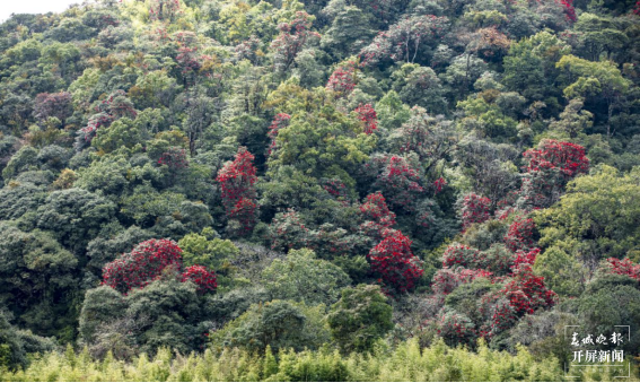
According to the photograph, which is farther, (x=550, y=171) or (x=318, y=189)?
(x=318, y=189)

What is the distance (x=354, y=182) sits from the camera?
103ft

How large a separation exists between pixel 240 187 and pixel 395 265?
7509 millimetres

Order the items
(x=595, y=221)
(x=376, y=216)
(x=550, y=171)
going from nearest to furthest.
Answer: (x=595, y=221), (x=550, y=171), (x=376, y=216)

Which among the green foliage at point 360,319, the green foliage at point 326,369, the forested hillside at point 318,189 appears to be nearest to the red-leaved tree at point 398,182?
the forested hillside at point 318,189

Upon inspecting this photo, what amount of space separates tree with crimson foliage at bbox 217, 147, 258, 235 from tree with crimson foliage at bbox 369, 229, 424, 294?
5462mm

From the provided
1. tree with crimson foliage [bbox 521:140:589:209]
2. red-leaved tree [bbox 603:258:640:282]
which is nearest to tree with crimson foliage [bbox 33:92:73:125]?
tree with crimson foliage [bbox 521:140:589:209]

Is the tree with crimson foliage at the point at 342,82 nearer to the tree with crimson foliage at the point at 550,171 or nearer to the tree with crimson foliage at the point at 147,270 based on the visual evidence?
the tree with crimson foliage at the point at 550,171

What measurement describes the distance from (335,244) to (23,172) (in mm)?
14496

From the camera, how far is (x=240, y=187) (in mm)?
29203

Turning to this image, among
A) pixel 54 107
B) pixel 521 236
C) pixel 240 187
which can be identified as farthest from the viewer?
pixel 54 107

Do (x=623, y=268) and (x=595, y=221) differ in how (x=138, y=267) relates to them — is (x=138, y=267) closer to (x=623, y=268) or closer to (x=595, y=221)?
(x=623, y=268)

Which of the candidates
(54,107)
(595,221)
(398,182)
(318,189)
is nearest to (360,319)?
(318,189)

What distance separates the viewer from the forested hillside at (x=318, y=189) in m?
19.4

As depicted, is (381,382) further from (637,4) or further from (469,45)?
(637,4)
